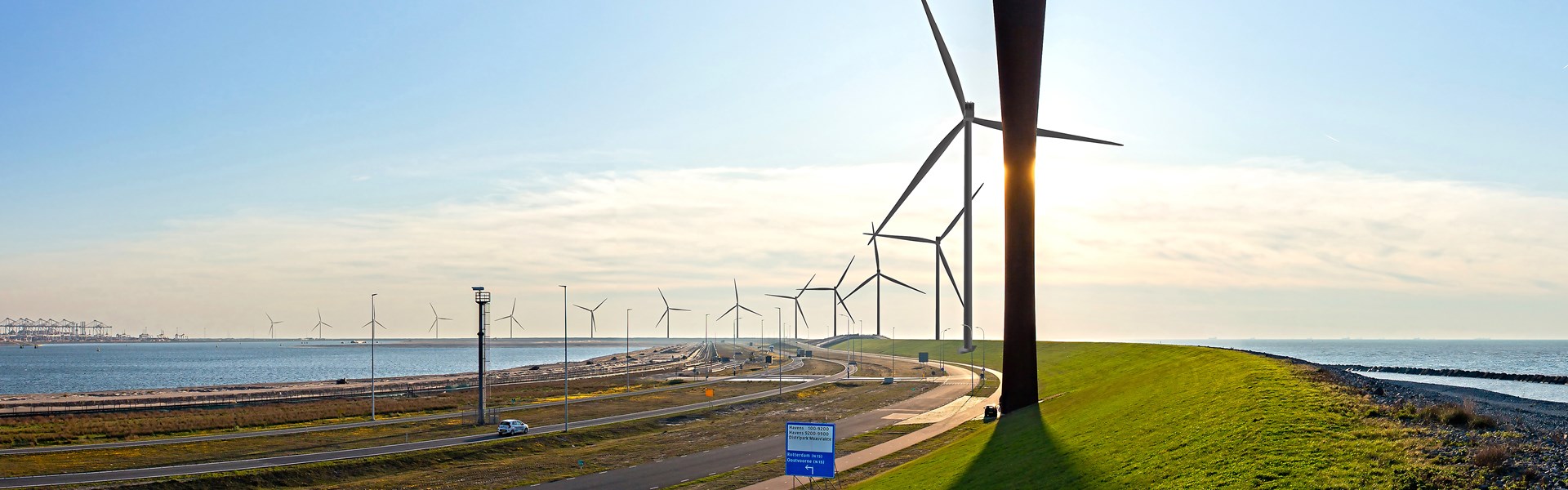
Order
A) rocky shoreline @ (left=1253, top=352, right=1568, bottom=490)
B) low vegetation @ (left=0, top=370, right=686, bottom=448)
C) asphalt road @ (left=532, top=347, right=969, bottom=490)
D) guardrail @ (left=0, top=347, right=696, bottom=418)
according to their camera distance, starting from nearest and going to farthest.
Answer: rocky shoreline @ (left=1253, top=352, right=1568, bottom=490) → asphalt road @ (left=532, top=347, right=969, bottom=490) → low vegetation @ (left=0, top=370, right=686, bottom=448) → guardrail @ (left=0, top=347, right=696, bottom=418)

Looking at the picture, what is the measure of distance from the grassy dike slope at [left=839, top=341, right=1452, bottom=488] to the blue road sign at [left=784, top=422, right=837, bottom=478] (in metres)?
7.56

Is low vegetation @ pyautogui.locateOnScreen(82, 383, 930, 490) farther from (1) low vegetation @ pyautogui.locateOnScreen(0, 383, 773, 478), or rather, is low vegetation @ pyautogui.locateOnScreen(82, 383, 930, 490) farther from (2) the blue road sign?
(2) the blue road sign

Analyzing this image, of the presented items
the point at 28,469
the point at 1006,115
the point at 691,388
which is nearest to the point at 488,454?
the point at 28,469

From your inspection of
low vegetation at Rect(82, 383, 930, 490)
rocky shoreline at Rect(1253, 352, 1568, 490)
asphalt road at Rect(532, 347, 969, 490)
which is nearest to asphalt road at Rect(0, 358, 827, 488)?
low vegetation at Rect(82, 383, 930, 490)

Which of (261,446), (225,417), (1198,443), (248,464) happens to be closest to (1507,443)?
(1198,443)

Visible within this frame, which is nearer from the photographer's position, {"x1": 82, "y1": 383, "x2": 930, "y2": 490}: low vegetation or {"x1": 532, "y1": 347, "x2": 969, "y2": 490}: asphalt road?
{"x1": 532, "y1": 347, "x2": 969, "y2": 490}: asphalt road

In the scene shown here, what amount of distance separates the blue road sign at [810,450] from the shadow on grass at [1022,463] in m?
7.16

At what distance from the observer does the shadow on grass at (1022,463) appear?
40188mm

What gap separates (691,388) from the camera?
138125mm

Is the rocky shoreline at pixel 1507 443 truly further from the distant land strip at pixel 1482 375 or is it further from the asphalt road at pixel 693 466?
the distant land strip at pixel 1482 375

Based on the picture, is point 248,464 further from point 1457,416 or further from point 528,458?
point 1457,416

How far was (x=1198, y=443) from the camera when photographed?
37.3 meters

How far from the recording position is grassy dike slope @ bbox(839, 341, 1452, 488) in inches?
1186

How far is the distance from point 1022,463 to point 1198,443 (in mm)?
10056
